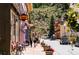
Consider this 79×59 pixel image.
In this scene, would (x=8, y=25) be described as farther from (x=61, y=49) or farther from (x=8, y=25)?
(x=61, y=49)

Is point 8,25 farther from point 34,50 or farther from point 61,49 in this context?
point 61,49

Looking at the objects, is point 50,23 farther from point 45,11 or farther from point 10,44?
point 10,44

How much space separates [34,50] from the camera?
7.21 feet

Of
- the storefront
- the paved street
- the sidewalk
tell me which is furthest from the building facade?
the paved street

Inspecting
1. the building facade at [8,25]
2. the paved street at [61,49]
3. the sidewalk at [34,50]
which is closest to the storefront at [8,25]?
the building facade at [8,25]

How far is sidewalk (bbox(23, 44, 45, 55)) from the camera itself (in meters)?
2.19

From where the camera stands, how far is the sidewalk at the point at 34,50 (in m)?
2.19

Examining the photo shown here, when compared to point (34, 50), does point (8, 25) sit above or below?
above

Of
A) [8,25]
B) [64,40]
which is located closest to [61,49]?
[64,40]

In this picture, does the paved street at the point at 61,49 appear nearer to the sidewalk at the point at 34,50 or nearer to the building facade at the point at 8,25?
the sidewalk at the point at 34,50

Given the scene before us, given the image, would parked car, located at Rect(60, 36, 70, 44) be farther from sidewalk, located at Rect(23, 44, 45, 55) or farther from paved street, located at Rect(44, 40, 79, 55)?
sidewalk, located at Rect(23, 44, 45, 55)
